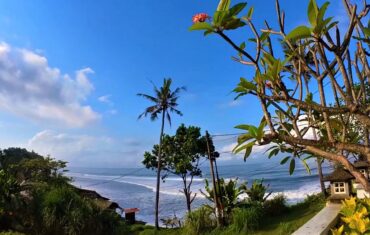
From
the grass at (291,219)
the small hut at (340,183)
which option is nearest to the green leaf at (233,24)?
the small hut at (340,183)

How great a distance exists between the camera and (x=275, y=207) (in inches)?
688

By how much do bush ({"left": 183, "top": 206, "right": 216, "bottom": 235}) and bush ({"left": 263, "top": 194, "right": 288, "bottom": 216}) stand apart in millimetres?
2418

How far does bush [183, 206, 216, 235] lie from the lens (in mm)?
17078

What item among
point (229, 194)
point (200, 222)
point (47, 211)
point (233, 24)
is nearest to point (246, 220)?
point (200, 222)

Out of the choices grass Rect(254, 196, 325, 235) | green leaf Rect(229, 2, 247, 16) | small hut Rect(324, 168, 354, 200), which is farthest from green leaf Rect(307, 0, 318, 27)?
grass Rect(254, 196, 325, 235)

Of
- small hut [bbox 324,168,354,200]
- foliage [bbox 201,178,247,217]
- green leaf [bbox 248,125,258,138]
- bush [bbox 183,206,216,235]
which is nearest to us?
green leaf [bbox 248,125,258,138]

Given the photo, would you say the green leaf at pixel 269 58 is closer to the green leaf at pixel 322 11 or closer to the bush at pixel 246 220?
the green leaf at pixel 322 11

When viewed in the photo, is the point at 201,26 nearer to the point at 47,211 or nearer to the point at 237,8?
the point at 237,8

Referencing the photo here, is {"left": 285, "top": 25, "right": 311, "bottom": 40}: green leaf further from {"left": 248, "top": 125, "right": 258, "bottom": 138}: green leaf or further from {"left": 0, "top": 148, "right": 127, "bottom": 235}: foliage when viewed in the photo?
{"left": 0, "top": 148, "right": 127, "bottom": 235}: foliage

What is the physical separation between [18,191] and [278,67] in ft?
47.9

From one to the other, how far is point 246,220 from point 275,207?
2523mm

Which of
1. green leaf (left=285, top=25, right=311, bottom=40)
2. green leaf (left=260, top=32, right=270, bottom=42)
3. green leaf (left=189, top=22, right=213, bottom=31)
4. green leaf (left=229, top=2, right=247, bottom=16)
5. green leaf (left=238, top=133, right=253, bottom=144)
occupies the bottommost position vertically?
green leaf (left=238, top=133, right=253, bottom=144)

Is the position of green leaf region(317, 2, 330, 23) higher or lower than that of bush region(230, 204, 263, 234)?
higher

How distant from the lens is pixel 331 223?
3037 millimetres
